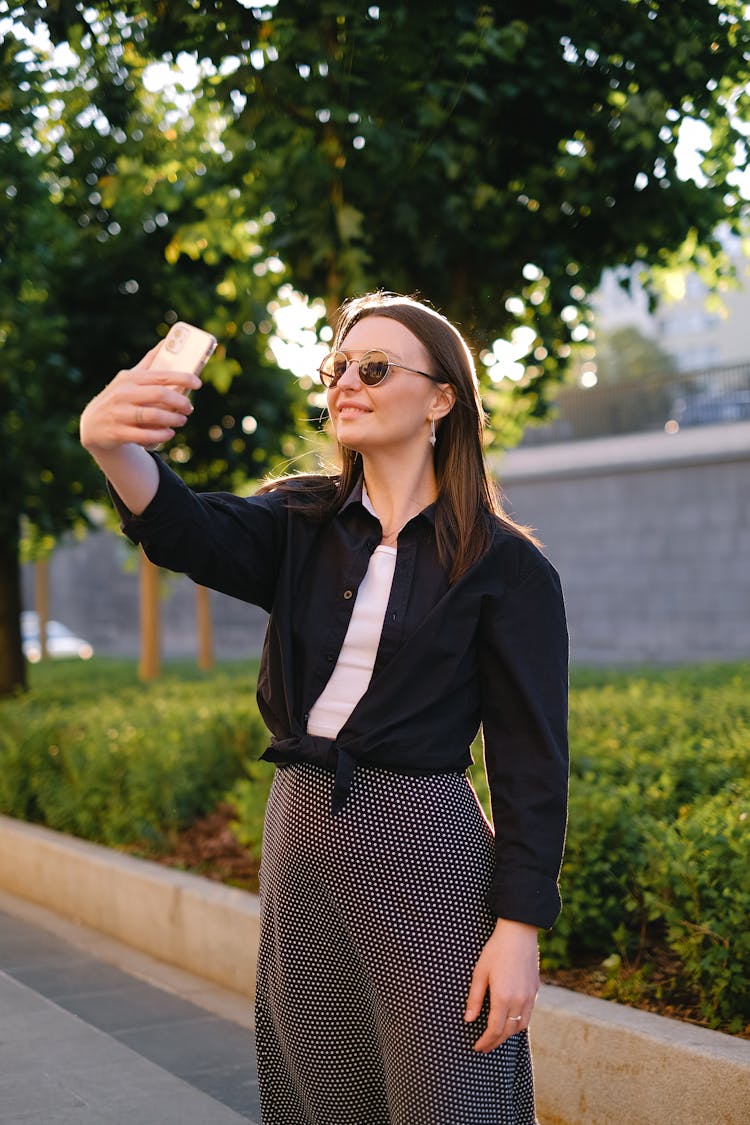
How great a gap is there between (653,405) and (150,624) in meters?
10.6

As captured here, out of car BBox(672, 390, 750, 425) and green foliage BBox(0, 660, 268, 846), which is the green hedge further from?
car BBox(672, 390, 750, 425)

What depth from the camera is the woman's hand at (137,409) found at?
1.97 metres

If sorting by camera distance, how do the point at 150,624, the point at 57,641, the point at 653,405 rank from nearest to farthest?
the point at 150,624 → the point at 653,405 → the point at 57,641

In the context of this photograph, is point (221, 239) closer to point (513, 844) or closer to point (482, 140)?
point (482, 140)

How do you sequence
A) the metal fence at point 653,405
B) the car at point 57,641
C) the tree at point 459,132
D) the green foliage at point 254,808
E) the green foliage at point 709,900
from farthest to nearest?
the car at point 57,641 < the metal fence at point 653,405 < the green foliage at point 254,808 < the tree at point 459,132 < the green foliage at point 709,900

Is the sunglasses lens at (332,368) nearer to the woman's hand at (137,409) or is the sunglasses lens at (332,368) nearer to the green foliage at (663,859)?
the woman's hand at (137,409)

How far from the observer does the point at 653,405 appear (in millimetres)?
22734

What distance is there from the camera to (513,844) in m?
2.18

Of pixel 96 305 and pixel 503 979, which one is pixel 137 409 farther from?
pixel 96 305

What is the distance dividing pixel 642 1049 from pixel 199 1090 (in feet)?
4.61

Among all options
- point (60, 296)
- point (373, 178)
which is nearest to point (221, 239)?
point (373, 178)

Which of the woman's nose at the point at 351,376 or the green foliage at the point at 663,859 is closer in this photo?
the woman's nose at the point at 351,376

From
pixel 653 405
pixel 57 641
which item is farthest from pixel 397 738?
pixel 57 641

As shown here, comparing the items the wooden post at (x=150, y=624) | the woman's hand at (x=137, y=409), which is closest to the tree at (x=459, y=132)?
the woman's hand at (x=137, y=409)
